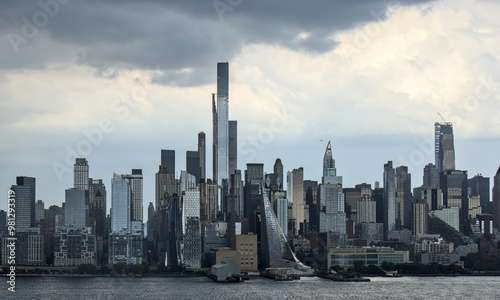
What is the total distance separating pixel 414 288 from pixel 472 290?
22.3 feet

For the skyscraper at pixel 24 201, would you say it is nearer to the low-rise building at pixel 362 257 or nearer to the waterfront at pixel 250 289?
the waterfront at pixel 250 289

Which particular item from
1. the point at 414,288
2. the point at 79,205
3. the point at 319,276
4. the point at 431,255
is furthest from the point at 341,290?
the point at 79,205

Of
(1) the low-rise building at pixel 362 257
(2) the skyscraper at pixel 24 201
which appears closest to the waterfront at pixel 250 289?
(1) the low-rise building at pixel 362 257

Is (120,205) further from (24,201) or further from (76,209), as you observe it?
(24,201)

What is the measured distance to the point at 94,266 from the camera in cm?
13675

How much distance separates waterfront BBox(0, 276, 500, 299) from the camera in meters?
89.9

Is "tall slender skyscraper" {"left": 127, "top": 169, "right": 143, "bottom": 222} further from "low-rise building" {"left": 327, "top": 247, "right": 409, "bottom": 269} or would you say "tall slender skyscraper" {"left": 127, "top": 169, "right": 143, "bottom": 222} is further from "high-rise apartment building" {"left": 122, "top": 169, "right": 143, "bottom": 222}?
"low-rise building" {"left": 327, "top": 247, "right": 409, "bottom": 269}

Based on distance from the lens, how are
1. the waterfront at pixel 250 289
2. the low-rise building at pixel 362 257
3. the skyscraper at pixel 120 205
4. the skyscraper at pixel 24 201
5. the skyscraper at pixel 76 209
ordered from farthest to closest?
the skyscraper at pixel 76 209 < the skyscraper at pixel 120 205 < the skyscraper at pixel 24 201 < the low-rise building at pixel 362 257 < the waterfront at pixel 250 289

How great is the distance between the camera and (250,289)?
98250 millimetres

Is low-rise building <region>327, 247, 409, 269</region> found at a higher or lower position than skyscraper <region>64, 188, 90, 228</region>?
lower

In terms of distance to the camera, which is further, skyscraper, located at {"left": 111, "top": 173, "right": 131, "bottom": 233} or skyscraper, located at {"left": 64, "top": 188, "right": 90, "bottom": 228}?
skyscraper, located at {"left": 64, "top": 188, "right": 90, "bottom": 228}

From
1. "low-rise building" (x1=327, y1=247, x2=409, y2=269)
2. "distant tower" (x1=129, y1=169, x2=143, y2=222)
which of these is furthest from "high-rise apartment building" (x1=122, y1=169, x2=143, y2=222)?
"low-rise building" (x1=327, y1=247, x2=409, y2=269)

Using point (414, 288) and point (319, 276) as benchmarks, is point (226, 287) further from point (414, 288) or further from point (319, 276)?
point (319, 276)

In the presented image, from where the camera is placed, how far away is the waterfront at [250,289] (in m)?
89.9
